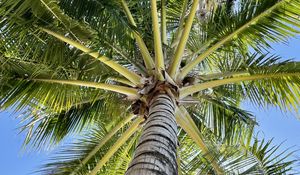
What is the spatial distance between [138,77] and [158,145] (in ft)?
6.29

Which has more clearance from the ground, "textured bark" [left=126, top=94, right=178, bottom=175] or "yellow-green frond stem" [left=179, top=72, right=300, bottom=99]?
"yellow-green frond stem" [left=179, top=72, right=300, bottom=99]

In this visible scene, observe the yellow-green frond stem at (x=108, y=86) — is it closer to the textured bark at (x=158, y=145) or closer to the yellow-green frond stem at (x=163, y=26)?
the textured bark at (x=158, y=145)

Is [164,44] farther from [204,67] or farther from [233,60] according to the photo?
[204,67]

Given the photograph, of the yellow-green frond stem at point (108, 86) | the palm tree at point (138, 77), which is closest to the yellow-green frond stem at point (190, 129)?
the palm tree at point (138, 77)

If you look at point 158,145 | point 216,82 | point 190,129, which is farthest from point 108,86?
point 158,145

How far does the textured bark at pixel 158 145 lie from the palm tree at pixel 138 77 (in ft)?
0.08

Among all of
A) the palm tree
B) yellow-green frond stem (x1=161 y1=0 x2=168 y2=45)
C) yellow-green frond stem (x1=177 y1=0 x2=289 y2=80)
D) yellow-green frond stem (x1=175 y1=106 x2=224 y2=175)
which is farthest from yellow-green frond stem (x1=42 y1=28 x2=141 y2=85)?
yellow-green frond stem (x1=161 y1=0 x2=168 y2=45)

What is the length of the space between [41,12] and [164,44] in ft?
5.91

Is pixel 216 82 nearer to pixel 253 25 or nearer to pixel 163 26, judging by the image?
pixel 253 25

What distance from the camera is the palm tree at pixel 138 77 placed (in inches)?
203

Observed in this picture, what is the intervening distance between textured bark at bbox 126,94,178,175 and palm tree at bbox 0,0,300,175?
24 mm

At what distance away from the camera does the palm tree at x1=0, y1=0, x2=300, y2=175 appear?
515 centimetres

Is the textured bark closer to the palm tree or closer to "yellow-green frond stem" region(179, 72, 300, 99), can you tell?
the palm tree

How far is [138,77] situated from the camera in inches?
219
